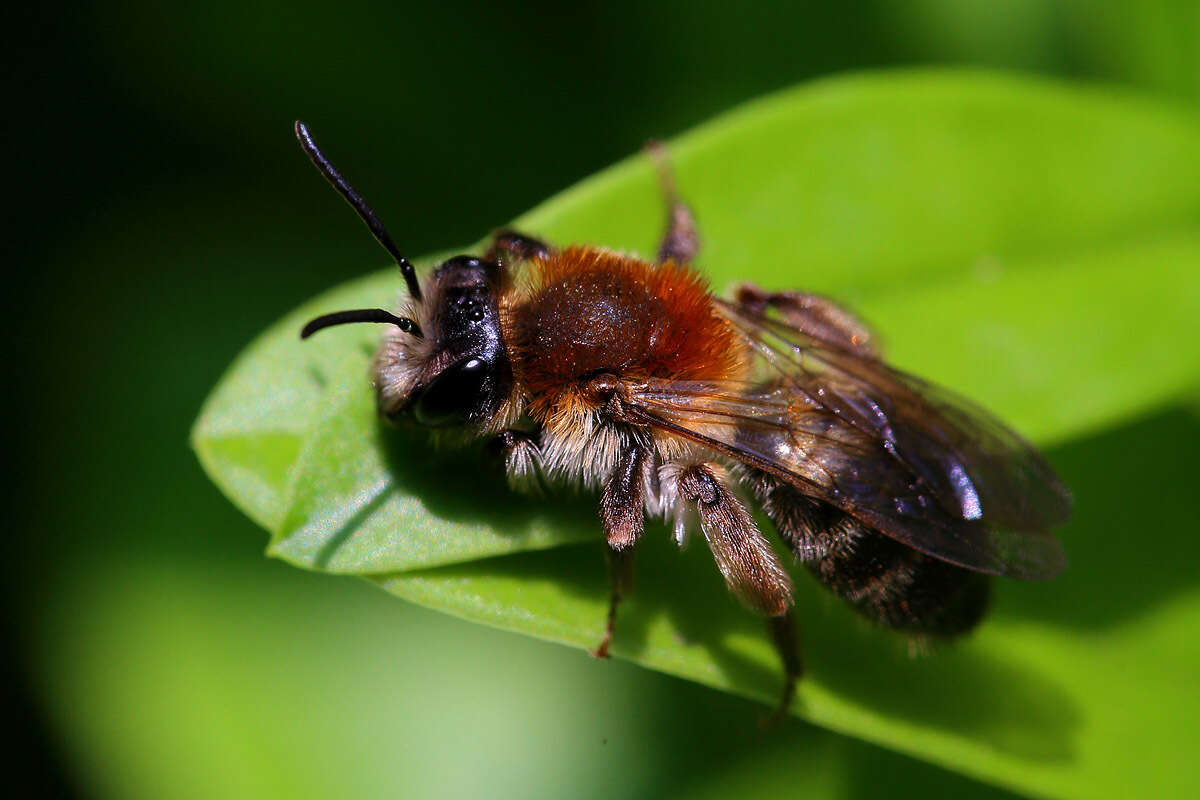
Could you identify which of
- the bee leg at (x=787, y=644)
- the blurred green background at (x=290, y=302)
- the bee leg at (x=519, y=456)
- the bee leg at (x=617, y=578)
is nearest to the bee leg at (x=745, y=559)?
the bee leg at (x=787, y=644)

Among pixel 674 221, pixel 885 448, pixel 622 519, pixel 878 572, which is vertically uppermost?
pixel 674 221

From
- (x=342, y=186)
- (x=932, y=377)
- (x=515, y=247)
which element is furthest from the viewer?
(x=932, y=377)

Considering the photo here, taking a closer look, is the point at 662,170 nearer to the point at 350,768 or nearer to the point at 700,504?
the point at 700,504

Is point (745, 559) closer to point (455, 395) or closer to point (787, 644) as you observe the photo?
point (787, 644)

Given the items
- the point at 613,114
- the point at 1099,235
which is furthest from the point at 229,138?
the point at 1099,235

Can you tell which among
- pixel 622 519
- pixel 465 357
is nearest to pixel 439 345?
pixel 465 357

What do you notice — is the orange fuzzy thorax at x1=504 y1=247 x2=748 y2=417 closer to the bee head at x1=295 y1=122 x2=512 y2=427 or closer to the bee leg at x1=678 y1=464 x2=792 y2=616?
the bee head at x1=295 y1=122 x2=512 y2=427

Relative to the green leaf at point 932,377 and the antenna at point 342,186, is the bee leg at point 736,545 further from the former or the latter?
the antenna at point 342,186
